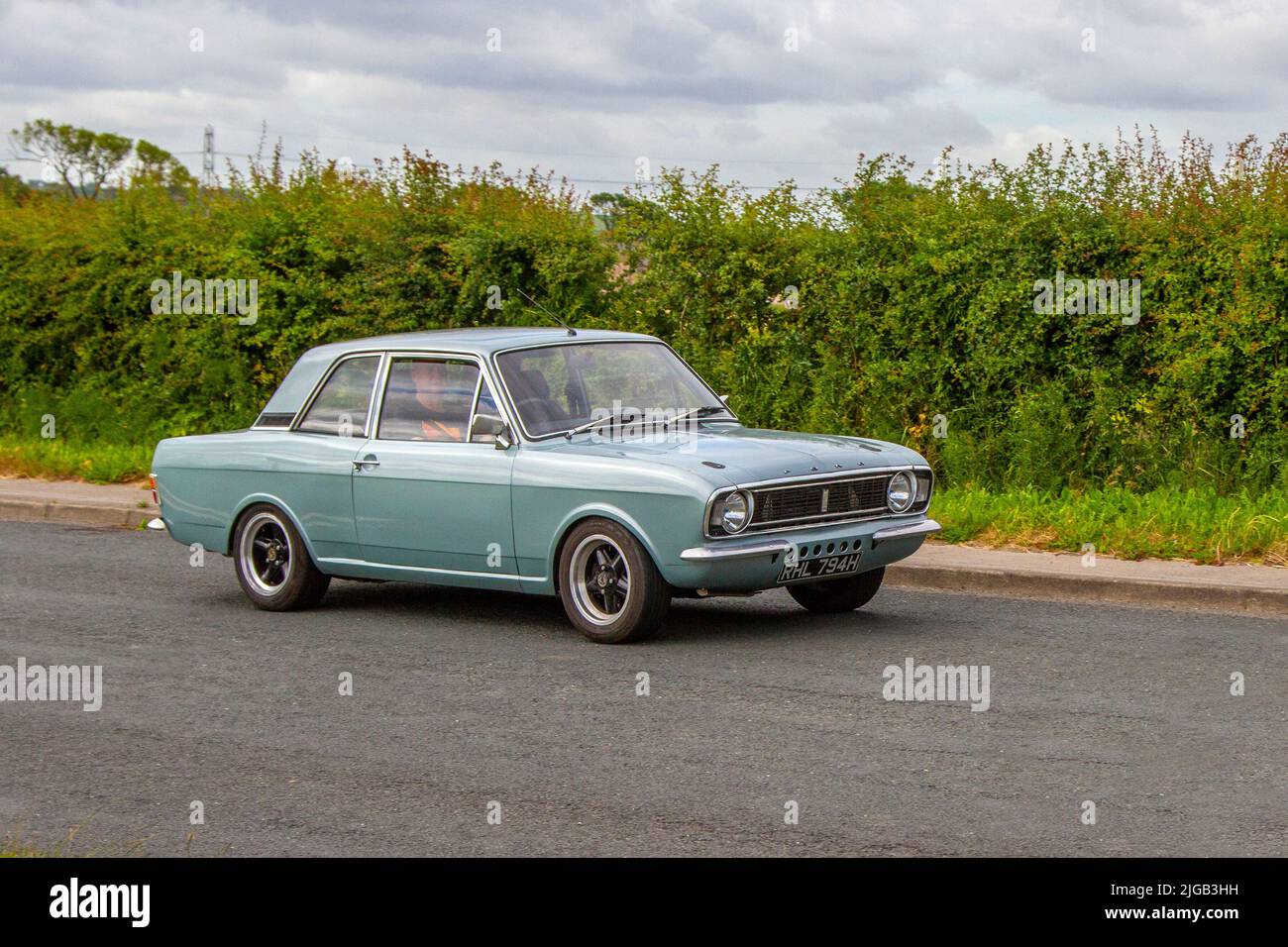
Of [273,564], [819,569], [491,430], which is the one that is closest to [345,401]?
[273,564]

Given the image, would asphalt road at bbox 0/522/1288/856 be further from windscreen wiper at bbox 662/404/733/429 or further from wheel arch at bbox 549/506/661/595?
windscreen wiper at bbox 662/404/733/429

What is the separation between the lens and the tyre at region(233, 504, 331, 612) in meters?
10.8

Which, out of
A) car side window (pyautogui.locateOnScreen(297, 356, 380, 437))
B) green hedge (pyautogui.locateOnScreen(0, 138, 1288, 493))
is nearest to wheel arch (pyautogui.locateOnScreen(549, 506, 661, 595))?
car side window (pyautogui.locateOnScreen(297, 356, 380, 437))

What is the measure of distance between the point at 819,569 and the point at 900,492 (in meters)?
0.82

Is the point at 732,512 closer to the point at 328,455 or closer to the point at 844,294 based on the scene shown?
the point at 328,455

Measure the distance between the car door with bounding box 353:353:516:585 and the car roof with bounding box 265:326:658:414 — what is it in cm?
9

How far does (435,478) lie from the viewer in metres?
10.1

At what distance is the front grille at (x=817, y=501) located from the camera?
363 inches

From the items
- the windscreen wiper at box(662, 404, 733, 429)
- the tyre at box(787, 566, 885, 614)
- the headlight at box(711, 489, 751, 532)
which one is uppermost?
the windscreen wiper at box(662, 404, 733, 429)

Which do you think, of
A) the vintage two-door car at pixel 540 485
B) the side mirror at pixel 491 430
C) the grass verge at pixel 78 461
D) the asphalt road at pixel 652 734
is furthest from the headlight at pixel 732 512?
the grass verge at pixel 78 461

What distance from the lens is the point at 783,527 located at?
30.6 feet

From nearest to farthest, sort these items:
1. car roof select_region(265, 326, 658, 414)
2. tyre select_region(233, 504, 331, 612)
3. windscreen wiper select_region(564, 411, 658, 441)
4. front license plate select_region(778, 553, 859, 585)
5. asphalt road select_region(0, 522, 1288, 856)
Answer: asphalt road select_region(0, 522, 1288, 856) < front license plate select_region(778, 553, 859, 585) < windscreen wiper select_region(564, 411, 658, 441) < car roof select_region(265, 326, 658, 414) < tyre select_region(233, 504, 331, 612)
